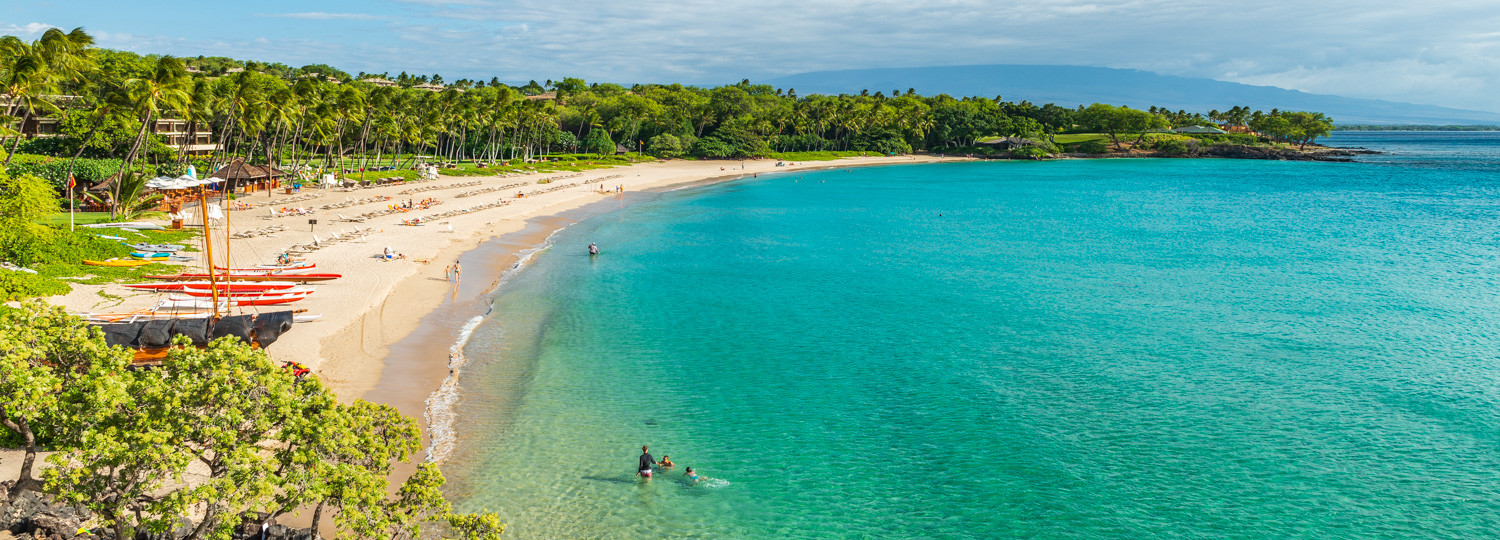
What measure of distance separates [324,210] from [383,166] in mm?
46149

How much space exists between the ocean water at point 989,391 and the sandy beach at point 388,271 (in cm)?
223

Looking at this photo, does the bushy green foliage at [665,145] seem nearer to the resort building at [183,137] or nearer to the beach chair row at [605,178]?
the beach chair row at [605,178]

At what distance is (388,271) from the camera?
137 ft

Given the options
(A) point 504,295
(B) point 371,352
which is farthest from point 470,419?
(A) point 504,295

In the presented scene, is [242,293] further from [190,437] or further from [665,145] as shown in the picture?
[665,145]

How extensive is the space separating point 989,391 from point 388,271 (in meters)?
29.8

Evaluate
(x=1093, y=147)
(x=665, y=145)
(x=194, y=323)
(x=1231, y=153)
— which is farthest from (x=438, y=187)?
(x=1231, y=153)

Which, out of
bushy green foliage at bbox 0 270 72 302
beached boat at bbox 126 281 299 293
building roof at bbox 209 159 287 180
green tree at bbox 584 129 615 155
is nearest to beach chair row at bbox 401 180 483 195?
building roof at bbox 209 159 287 180

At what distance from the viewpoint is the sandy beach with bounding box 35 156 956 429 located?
27.6 meters

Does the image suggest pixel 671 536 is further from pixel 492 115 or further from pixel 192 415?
pixel 492 115

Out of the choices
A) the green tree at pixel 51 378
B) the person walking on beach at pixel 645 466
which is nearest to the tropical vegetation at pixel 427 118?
the green tree at pixel 51 378

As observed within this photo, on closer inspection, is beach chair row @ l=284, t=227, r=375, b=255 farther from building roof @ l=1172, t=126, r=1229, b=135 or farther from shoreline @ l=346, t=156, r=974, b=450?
building roof @ l=1172, t=126, r=1229, b=135

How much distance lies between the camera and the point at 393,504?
14523mm

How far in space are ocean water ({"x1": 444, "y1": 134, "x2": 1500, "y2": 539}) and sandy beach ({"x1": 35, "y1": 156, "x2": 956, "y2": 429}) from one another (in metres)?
2.23
